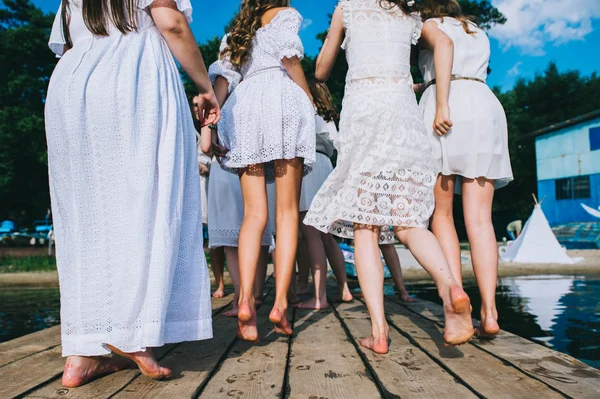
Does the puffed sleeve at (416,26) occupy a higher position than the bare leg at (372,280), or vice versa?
the puffed sleeve at (416,26)

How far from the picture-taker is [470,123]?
271cm

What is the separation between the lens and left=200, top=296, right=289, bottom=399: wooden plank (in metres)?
1.69

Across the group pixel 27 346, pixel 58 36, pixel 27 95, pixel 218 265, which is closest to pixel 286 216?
pixel 58 36

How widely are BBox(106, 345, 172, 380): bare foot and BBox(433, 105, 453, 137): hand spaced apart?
70.6 inches

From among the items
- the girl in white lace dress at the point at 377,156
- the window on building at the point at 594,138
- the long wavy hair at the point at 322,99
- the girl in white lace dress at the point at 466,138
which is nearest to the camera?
the girl in white lace dress at the point at 377,156

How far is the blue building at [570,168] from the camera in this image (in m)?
20.4

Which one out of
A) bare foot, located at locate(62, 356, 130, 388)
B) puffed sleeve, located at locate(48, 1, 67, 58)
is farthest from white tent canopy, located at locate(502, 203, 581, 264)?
puffed sleeve, located at locate(48, 1, 67, 58)

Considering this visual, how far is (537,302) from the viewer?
16.1 ft

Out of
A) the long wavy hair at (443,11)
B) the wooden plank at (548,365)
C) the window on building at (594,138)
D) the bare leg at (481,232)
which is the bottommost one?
the wooden plank at (548,365)

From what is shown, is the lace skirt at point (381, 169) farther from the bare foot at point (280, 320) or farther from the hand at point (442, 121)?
the bare foot at point (280, 320)

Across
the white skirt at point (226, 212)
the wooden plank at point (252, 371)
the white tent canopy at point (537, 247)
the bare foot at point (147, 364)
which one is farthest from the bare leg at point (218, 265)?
the white tent canopy at point (537, 247)

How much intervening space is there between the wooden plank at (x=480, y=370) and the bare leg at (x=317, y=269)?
1.11 m

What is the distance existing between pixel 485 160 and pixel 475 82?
1.50 feet

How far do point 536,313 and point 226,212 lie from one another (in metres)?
2.66
